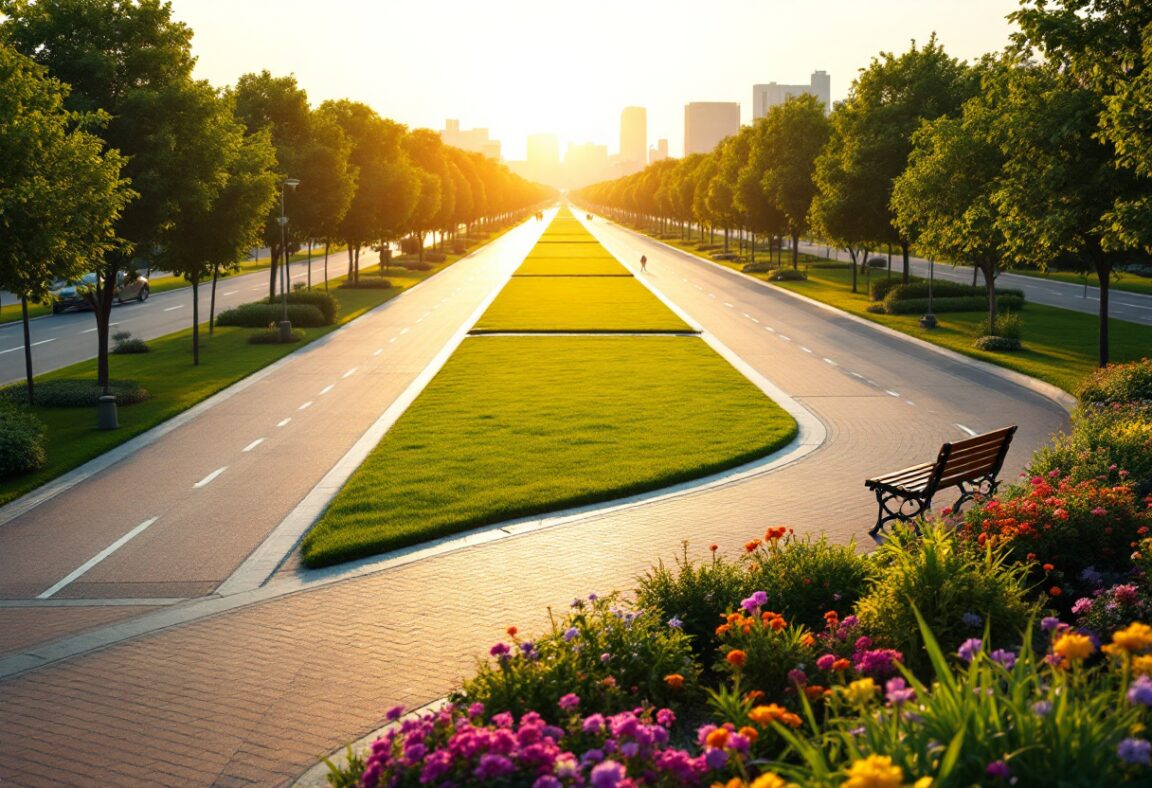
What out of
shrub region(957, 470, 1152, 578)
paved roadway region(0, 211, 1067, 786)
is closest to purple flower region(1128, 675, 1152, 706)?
shrub region(957, 470, 1152, 578)

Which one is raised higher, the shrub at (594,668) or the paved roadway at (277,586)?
the shrub at (594,668)

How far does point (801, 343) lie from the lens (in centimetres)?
3042

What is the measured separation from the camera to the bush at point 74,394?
21109mm

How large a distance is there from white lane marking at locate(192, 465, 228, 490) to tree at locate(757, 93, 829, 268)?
40779 millimetres

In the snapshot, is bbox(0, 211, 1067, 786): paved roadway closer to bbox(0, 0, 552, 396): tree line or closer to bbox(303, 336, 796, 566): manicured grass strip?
bbox(303, 336, 796, 566): manicured grass strip

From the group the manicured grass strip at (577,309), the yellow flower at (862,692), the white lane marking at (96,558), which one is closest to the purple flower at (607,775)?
the yellow flower at (862,692)

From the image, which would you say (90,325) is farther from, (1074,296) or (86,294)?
(1074,296)

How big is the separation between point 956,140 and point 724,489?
710 inches

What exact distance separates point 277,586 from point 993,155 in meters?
24.3

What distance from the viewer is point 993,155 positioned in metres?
27.8

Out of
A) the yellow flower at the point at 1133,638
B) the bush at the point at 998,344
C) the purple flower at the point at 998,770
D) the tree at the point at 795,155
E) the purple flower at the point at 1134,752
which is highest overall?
the tree at the point at 795,155

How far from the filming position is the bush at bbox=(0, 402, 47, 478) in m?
15.2

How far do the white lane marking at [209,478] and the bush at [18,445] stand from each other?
280 cm

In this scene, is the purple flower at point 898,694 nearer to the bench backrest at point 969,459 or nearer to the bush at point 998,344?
the bench backrest at point 969,459
